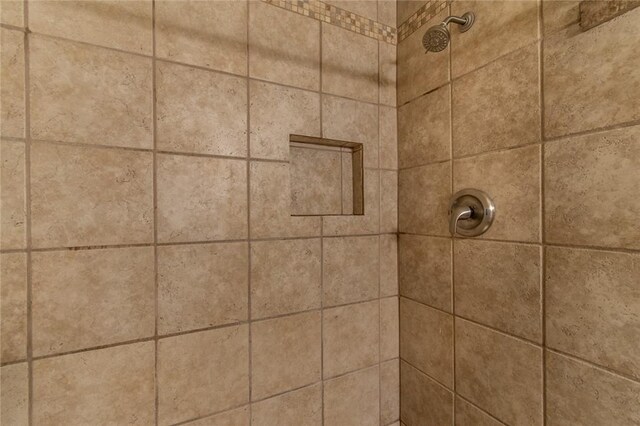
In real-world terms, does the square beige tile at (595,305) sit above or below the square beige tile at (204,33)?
below

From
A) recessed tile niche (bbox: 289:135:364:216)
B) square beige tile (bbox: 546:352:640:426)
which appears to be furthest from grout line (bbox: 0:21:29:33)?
square beige tile (bbox: 546:352:640:426)

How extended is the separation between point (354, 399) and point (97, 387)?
0.71 meters

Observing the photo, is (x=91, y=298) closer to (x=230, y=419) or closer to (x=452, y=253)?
(x=230, y=419)

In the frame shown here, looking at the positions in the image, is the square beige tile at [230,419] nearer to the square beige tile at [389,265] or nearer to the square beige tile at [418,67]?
the square beige tile at [389,265]

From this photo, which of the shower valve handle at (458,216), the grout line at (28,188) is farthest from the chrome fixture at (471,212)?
the grout line at (28,188)

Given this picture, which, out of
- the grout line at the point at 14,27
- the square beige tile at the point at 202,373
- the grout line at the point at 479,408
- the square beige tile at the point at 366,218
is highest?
the grout line at the point at 14,27

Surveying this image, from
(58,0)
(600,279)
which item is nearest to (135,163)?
(58,0)

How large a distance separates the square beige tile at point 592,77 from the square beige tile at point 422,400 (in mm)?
772

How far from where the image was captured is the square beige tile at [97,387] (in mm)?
591

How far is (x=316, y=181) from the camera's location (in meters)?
0.95

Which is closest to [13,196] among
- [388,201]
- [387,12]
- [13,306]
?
[13,306]

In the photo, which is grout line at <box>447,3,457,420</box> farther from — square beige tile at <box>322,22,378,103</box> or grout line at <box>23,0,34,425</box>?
grout line at <box>23,0,34,425</box>

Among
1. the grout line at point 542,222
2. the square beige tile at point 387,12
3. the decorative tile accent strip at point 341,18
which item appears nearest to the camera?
the grout line at point 542,222

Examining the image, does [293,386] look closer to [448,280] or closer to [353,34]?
[448,280]
